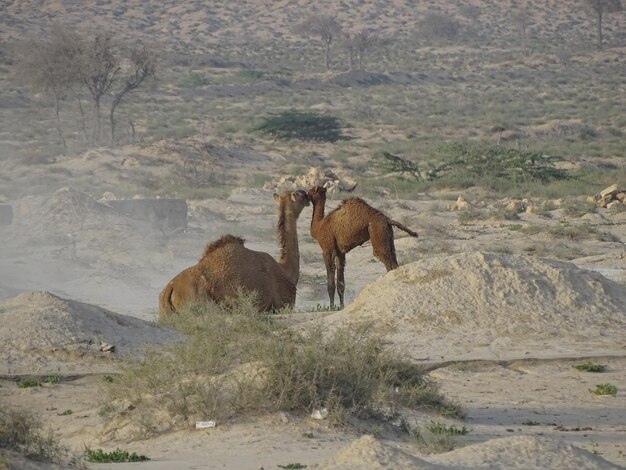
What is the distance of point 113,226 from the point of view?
78.5 feet

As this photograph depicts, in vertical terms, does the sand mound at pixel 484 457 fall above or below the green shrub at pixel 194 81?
above

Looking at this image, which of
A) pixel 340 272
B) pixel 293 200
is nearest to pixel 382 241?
pixel 340 272

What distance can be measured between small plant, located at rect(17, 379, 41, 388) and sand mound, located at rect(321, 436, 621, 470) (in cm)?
522

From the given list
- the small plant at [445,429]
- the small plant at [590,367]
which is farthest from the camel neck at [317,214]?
the small plant at [445,429]

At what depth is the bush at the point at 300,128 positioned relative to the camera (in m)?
46.3

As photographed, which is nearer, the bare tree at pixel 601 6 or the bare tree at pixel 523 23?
the bare tree at pixel 601 6

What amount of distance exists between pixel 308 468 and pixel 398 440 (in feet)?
5.43

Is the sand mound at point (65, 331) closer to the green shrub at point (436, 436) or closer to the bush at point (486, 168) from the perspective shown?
the green shrub at point (436, 436)

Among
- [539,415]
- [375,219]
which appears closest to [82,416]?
[539,415]

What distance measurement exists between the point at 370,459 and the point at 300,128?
40.7m

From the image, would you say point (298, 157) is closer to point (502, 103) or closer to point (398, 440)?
point (502, 103)

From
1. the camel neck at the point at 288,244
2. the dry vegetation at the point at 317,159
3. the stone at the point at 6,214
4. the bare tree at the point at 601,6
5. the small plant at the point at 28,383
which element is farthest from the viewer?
the bare tree at the point at 601,6

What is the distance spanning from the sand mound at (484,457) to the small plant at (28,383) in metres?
5.22

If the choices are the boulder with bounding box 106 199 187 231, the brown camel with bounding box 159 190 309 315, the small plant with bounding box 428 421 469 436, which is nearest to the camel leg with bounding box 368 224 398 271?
the brown camel with bounding box 159 190 309 315
